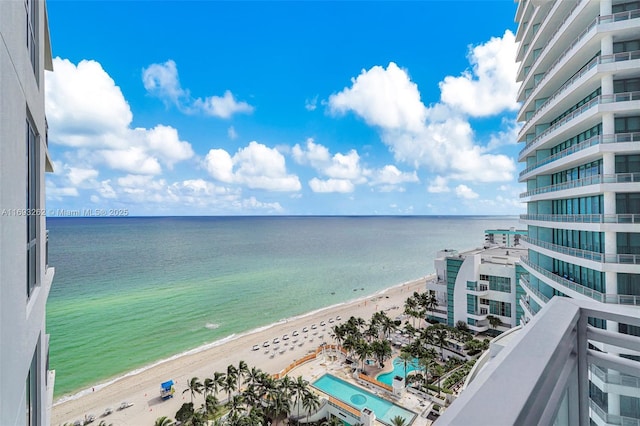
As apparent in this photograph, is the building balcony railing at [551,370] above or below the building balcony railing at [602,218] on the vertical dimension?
below

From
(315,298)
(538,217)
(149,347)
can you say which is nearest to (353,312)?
(315,298)

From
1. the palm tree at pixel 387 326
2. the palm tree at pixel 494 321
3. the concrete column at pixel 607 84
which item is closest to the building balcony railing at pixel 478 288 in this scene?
the palm tree at pixel 494 321

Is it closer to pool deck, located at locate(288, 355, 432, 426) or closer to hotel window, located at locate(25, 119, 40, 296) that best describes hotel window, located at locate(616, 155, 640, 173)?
pool deck, located at locate(288, 355, 432, 426)

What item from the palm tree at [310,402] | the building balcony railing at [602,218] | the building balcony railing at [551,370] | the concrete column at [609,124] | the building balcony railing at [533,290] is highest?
the concrete column at [609,124]

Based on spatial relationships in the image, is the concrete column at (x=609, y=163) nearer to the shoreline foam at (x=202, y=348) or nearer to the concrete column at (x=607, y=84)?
the concrete column at (x=607, y=84)

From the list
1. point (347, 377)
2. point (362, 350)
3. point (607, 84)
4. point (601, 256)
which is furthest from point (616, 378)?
point (362, 350)
